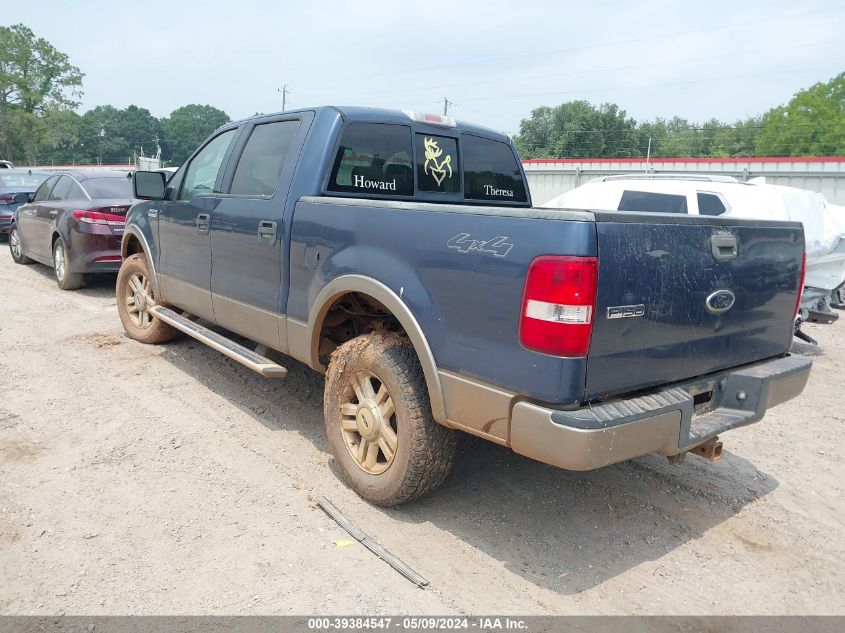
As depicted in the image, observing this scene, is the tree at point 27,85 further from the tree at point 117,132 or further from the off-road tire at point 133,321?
the off-road tire at point 133,321

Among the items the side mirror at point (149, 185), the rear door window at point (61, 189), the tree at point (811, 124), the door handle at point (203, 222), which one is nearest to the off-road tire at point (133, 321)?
the side mirror at point (149, 185)

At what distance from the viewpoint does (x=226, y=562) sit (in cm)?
303

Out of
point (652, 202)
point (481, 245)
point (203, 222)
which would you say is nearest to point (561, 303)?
point (481, 245)

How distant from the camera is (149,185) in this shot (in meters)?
5.48

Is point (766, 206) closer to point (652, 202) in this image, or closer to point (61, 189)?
point (652, 202)

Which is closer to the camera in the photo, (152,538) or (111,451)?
(152,538)

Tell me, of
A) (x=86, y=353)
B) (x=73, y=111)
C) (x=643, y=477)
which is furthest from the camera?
(x=73, y=111)

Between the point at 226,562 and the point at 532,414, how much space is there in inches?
61.9

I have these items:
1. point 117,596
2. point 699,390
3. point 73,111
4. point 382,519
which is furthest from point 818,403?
point 73,111

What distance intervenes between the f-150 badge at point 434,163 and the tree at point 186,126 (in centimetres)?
10517

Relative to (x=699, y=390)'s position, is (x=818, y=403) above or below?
below

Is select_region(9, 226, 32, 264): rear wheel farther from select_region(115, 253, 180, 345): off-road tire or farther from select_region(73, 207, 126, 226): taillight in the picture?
select_region(115, 253, 180, 345): off-road tire

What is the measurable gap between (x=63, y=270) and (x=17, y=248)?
3.18 metres

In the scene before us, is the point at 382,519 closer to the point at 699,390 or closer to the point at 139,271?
the point at 699,390
